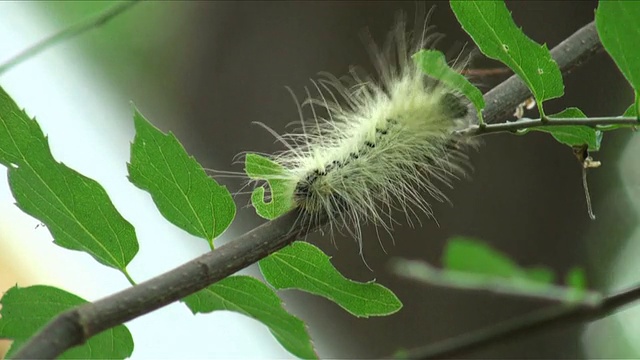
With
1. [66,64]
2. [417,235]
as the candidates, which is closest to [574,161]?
[417,235]

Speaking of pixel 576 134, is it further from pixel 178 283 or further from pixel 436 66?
pixel 178 283

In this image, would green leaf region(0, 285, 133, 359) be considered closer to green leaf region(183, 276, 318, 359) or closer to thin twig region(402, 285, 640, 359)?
green leaf region(183, 276, 318, 359)

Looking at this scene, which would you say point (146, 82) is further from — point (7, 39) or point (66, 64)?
point (7, 39)

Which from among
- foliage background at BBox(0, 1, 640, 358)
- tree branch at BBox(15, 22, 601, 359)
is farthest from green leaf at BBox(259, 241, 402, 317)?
foliage background at BBox(0, 1, 640, 358)

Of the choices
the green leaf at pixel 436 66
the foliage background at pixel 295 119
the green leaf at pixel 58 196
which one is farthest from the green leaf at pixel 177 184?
the foliage background at pixel 295 119

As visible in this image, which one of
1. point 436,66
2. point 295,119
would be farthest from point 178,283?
point 295,119
